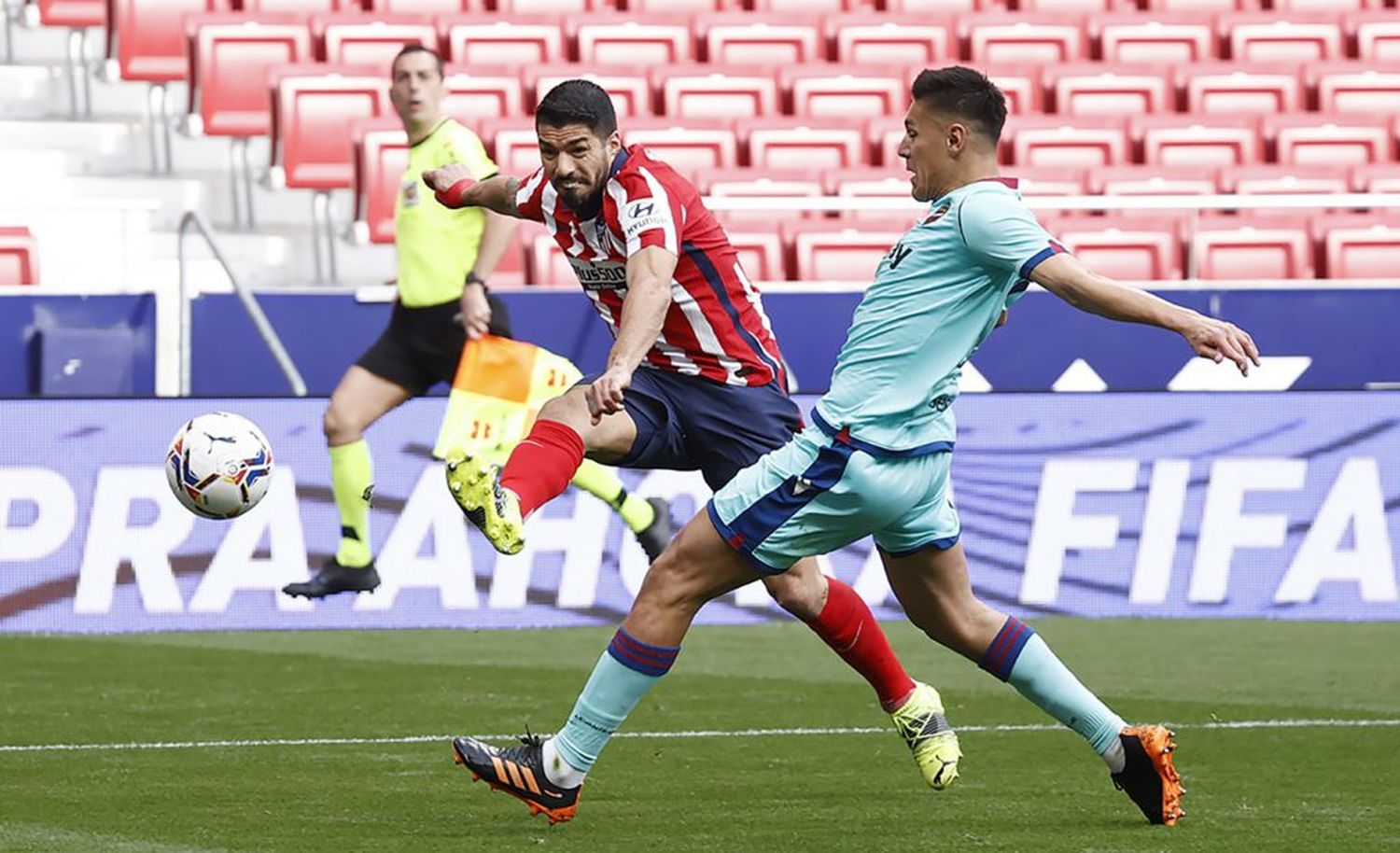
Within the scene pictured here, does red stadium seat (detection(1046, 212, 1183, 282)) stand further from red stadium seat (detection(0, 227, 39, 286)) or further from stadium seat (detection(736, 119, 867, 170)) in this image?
red stadium seat (detection(0, 227, 39, 286))

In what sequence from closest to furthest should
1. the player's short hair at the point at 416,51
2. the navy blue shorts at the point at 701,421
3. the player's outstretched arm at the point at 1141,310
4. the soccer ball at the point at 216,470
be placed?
the player's outstretched arm at the point at 1141,310, the navy blue shorts at the point at 701,421, the soccer ball at the point at 216,470, the player's short hair at the point at 416,51

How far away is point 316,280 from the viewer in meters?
14.0

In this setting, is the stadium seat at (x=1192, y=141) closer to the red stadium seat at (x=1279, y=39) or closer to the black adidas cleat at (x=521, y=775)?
the red stadium seat at (x=1279, y=39)

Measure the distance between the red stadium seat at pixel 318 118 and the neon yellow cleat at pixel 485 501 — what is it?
9189mm

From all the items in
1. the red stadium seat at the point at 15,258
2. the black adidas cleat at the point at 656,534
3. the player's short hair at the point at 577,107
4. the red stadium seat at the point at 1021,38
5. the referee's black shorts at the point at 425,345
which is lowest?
the black adidas cleat at the point at 656,534

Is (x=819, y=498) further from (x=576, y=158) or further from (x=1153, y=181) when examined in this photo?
(x=1153, y=181)

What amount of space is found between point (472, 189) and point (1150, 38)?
10.8 meters

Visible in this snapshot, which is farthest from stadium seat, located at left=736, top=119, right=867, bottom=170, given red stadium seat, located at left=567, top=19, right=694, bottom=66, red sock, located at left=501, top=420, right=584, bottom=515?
red sock, located at left=501, top=420, right=584, bottom=515

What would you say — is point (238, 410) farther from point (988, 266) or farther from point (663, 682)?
point (988, 266)

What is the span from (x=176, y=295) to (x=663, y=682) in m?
4.24

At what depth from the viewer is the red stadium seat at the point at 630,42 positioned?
1603 cm

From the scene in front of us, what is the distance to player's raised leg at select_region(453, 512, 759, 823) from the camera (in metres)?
5.57

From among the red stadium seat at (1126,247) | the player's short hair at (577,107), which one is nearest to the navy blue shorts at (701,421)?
the player's short hair at (577,107)

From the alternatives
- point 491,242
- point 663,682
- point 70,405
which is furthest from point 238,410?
point 663,682
